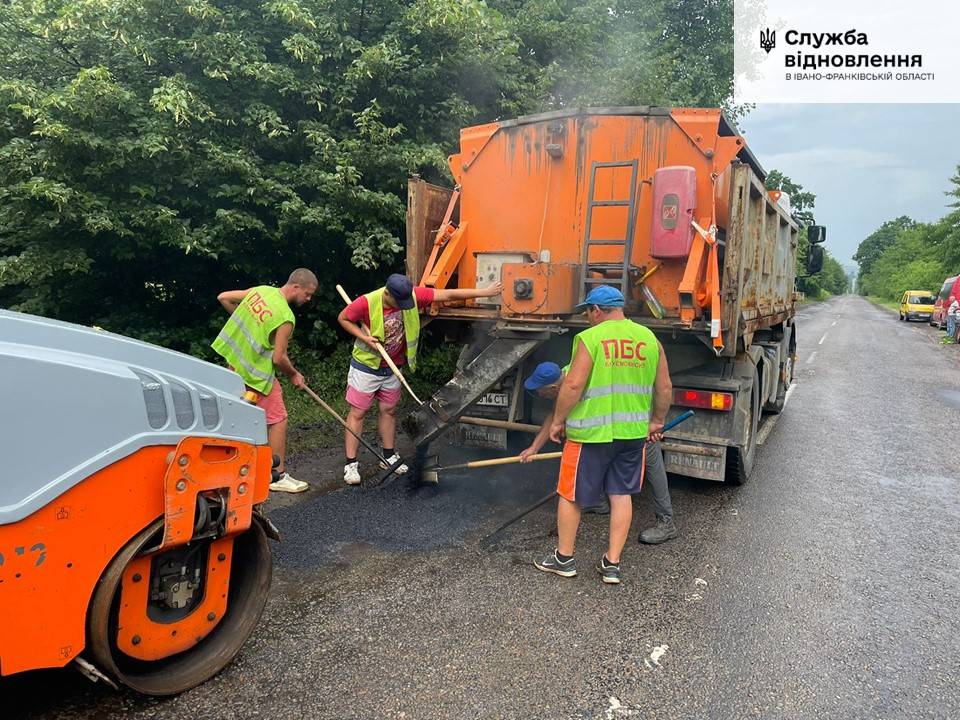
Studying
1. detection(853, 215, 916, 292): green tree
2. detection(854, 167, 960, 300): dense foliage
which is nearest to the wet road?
detection(854, 167, 960, 300): dense foliage

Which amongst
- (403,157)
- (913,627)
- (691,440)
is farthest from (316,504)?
(403,157)

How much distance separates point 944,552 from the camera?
3.91 meters

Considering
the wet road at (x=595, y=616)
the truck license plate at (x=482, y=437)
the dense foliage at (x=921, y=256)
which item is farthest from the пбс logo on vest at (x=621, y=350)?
the dense foliage at (x=921, y=256)

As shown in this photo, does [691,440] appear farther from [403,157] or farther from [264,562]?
[403,157]

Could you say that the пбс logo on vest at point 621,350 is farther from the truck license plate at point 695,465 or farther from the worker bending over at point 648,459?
the truck license plate at point 695,465

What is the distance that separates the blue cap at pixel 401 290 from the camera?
448 centimetres

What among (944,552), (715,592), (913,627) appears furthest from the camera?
(944,552)

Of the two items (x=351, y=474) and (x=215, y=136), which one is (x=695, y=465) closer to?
(x=351, y=474)

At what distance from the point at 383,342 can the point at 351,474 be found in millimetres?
1012

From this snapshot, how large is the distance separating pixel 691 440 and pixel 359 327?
2.60m

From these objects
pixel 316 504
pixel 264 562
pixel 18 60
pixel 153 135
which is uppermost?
pixel 18 60

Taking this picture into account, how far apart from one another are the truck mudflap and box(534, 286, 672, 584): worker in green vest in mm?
1267

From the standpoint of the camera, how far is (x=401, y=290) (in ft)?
14.8

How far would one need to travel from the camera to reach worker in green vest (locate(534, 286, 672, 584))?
330 cm
